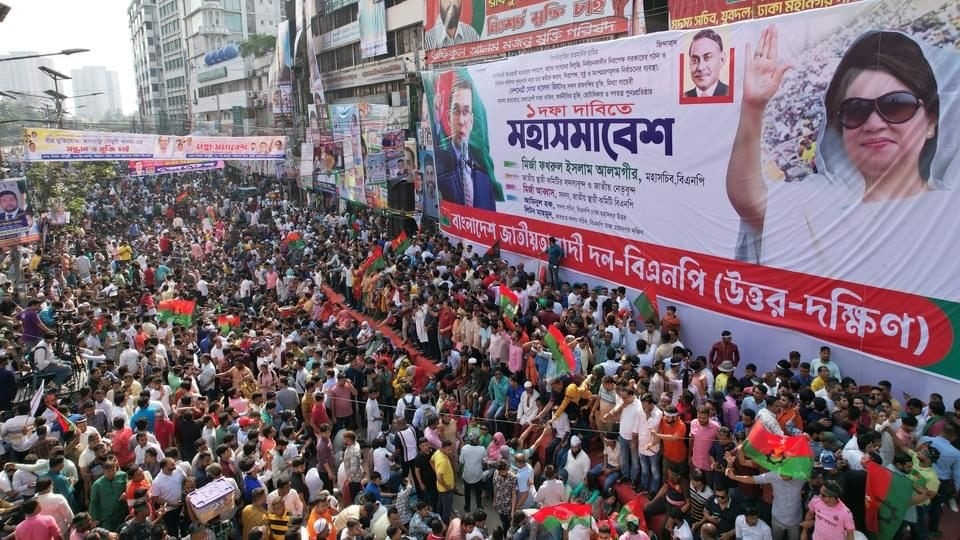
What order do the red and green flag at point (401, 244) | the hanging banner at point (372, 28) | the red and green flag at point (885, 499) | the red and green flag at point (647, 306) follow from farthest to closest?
the hanging banner at point (372, 28), the red and green flag at point (401, 244), the red and green flag at point (647, 306), the red and green flag at point (885, 499)

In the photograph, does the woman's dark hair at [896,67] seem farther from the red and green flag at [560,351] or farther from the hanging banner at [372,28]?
the hanging banner at [372,28]

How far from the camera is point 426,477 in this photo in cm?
761

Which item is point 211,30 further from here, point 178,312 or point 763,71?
point 763,71

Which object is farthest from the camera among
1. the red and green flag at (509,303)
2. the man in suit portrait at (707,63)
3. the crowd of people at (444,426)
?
the red and green flag at (509,303)

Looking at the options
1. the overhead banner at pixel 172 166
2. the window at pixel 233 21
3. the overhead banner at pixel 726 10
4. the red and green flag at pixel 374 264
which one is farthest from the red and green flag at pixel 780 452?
the window at pixel 233 21

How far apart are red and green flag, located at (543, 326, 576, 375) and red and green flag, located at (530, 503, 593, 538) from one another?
2.56 metres

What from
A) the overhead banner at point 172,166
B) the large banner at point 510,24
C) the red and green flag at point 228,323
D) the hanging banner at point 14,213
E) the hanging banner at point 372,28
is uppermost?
A: the hanging banner at point 372,28

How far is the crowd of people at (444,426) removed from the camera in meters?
6.30

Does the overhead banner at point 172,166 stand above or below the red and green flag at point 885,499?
above

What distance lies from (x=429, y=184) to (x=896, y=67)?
44.0 feet

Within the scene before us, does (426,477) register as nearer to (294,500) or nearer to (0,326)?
(294,500)

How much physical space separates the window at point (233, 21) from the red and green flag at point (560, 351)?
79661mm

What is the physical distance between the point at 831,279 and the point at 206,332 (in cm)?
935

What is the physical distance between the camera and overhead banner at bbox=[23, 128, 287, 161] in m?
22.5
